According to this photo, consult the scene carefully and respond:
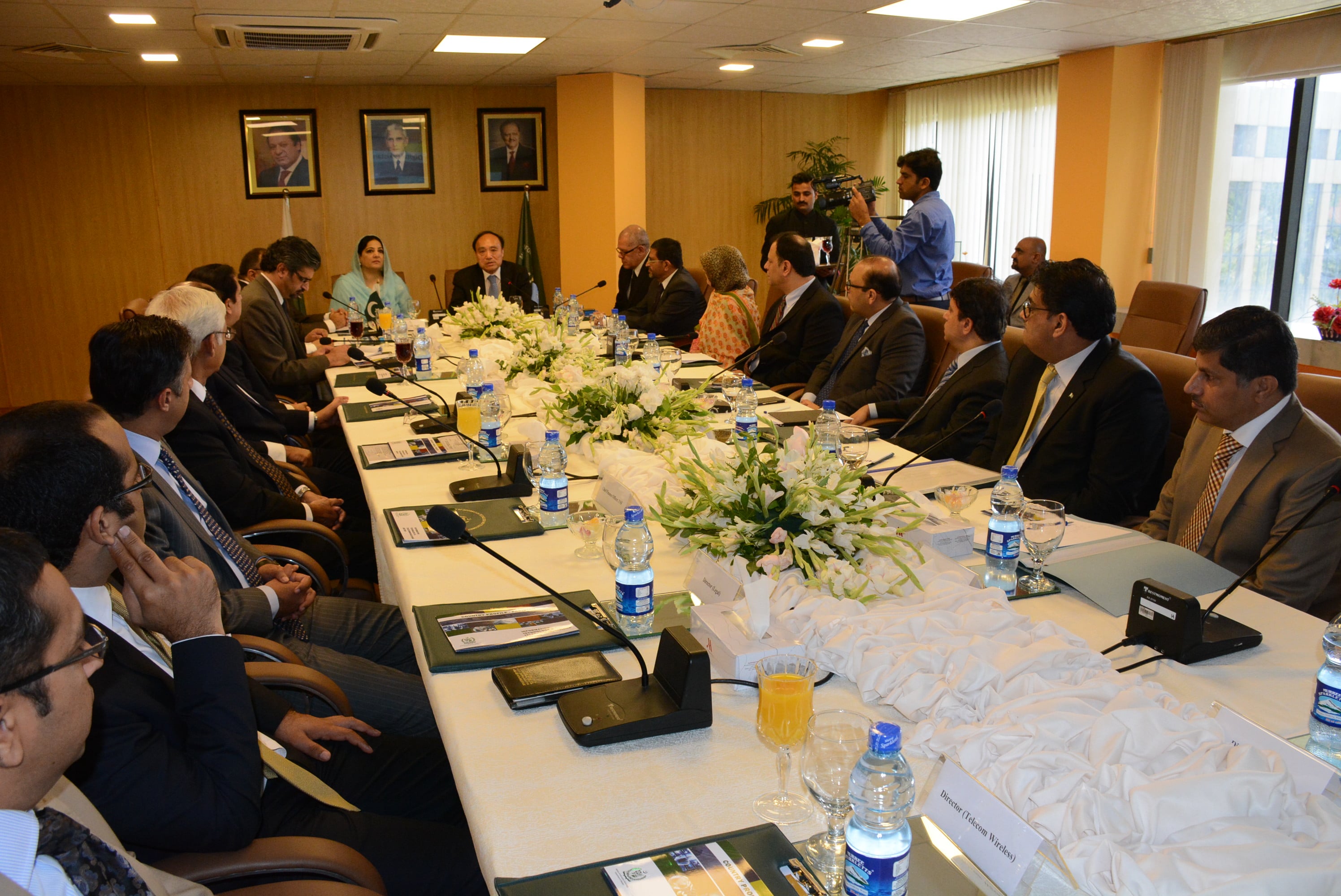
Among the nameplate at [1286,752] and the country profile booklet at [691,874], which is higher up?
the nameplate at [1286,752]

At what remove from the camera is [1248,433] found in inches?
91.9

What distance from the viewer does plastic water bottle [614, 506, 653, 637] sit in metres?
1.80

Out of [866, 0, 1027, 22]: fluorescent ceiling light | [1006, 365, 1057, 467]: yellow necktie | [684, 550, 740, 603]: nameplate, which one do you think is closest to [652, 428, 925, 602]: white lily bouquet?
[684, 550, 740, 603]: nameplate

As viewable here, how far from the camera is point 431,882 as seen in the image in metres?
1.64

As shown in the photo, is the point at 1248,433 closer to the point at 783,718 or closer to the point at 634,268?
the point at 783,718

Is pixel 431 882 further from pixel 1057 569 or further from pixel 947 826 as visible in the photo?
pixel 1057 569

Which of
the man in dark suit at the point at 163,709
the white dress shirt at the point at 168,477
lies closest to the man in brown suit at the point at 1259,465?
the man in dark suit at the point at 163,709

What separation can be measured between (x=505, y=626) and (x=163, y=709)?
0.59 m

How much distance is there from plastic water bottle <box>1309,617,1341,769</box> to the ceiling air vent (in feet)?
19.3

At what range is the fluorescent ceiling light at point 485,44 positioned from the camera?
6645 millimetres

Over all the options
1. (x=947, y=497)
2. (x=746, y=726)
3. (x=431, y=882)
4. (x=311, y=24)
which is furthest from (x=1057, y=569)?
(x=311, y=24)

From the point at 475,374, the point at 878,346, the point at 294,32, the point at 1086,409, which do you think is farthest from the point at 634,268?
the point at 1086,409

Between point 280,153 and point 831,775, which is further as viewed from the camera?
point 280,153

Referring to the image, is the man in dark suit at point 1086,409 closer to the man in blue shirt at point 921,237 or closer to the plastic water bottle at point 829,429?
the plastic water bottle at point 829,429
